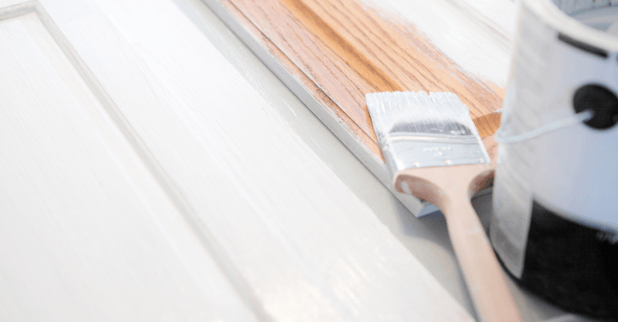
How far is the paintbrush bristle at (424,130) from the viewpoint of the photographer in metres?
0.39

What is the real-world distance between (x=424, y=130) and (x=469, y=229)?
10cm

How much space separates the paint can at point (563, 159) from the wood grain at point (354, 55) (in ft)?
0.50

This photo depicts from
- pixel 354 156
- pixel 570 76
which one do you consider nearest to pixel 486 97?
pixel 354 156

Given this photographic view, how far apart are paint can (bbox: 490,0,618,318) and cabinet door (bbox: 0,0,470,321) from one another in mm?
78

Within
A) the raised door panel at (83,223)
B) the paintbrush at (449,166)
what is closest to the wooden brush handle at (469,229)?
the paintbrush at (449,166)

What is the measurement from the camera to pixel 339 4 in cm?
60

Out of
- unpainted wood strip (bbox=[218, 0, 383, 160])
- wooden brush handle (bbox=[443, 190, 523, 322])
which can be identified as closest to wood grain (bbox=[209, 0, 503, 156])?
unpainted wood strip (bbox=[218, 0, 383, 160])

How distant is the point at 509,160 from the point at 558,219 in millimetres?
47

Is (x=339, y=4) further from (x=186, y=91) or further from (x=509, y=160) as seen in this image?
(x=509, y=160)

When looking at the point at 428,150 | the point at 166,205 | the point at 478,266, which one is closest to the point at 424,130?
the point at 428,150

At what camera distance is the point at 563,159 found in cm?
27

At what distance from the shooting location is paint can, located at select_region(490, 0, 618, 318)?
0.23 m

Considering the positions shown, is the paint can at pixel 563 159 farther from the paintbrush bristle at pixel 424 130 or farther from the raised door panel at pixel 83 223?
the raised door panel at pixel 83 223

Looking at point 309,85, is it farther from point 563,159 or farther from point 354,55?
point 563,159
